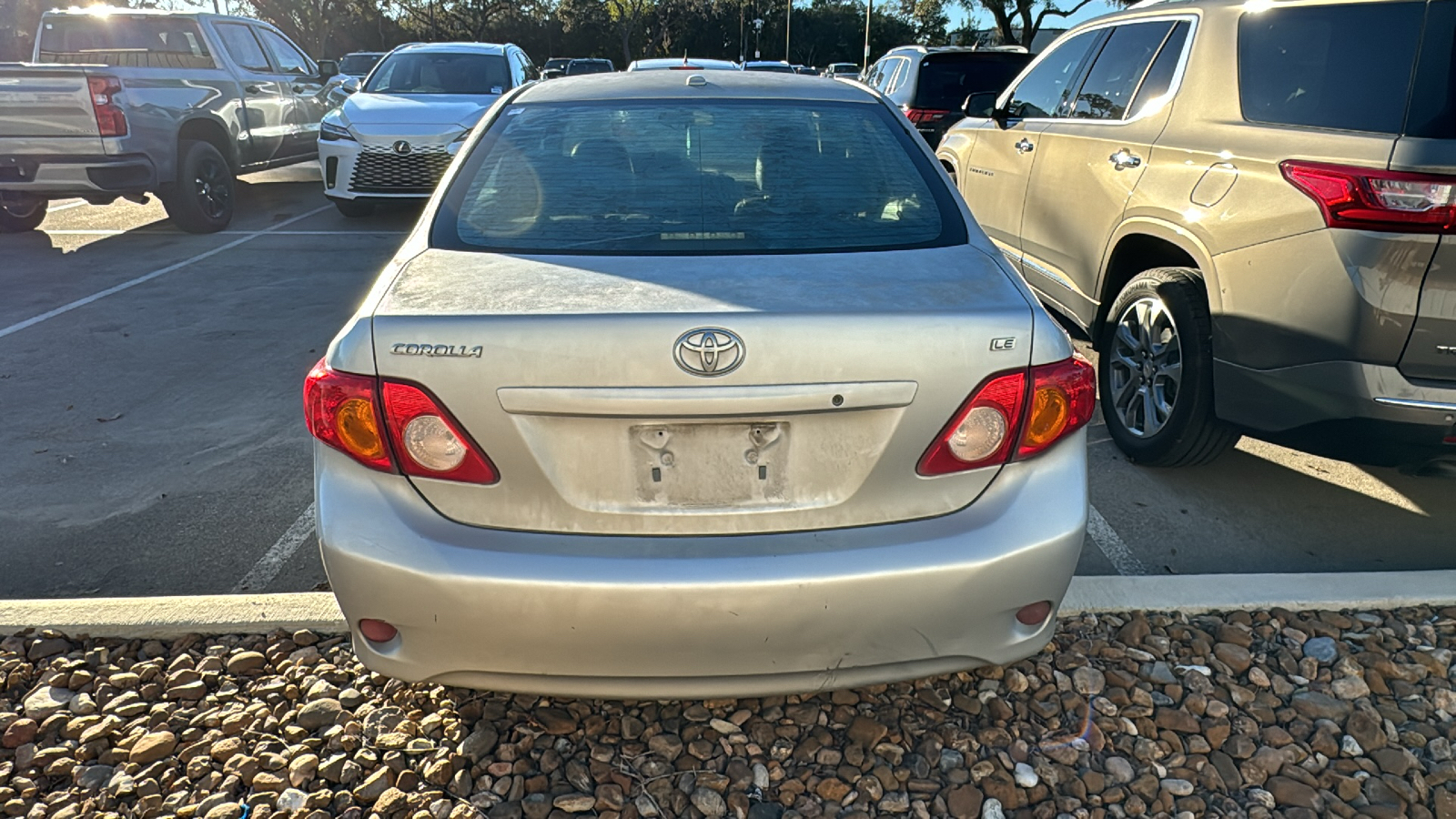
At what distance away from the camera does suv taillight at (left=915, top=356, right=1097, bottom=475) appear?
204 centimetres

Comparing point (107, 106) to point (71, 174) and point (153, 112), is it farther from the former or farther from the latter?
point (71, 174)

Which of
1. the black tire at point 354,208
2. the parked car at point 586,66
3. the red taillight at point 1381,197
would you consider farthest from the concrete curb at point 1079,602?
the parked car at point 586,66

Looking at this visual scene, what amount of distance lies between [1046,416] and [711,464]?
0.73 metres

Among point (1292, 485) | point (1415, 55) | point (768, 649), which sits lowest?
point (1292, 485)

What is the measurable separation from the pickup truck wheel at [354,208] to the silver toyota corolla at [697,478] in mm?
8809

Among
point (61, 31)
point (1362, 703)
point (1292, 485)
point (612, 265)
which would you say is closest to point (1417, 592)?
point (1362, 703)

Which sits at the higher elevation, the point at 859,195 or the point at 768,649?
the point at 859,195

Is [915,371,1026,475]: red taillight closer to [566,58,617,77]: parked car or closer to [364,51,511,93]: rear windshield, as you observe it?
[364,51,511,93]: rear windshield

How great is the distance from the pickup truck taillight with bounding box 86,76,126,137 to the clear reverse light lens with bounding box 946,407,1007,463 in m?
8.64

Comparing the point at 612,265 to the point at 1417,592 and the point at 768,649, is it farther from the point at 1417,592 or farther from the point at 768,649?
the point at 1417,592

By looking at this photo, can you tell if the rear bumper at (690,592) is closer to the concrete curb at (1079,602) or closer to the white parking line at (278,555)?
the concrete curb at (1079,602)

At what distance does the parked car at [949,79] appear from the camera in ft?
32.0

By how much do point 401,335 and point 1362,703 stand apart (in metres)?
2.60

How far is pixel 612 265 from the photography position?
229cm
